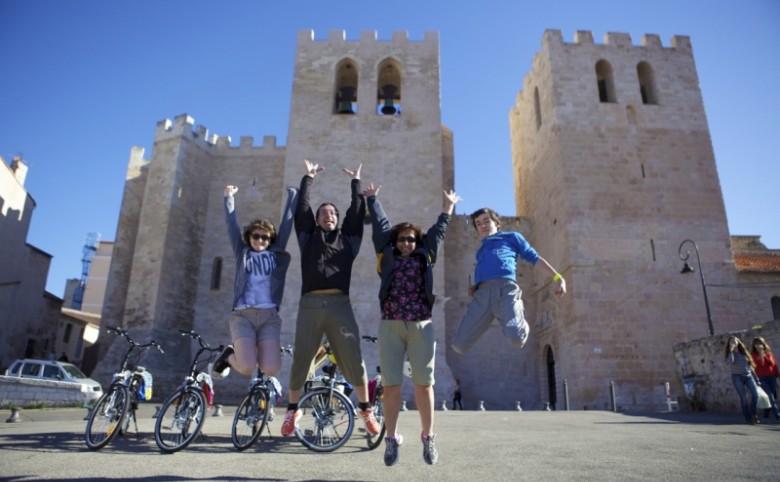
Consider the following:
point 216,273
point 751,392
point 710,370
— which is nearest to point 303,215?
point 751,392

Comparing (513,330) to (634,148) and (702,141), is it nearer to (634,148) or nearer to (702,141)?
(634,148)

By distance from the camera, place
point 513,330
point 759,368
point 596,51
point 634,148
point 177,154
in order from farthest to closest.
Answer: point 177,154 → point 596,51 → point 634,148 → point 759,368 → point 513,330

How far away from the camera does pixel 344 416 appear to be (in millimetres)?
4168

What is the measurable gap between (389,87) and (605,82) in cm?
768

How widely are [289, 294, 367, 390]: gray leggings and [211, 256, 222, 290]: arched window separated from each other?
52.6ft

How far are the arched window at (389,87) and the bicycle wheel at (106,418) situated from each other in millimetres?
15317

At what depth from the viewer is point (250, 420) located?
A: 430cm

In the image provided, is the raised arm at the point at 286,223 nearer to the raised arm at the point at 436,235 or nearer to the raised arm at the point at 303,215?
the raised arm at the point at 303,215

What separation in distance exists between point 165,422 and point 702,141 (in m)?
17.9

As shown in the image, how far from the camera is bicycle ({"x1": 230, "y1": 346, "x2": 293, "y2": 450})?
4.21 metres

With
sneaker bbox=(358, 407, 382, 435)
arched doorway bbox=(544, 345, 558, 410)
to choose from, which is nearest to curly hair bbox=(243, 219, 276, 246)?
sneaker bbox=(358, 407, 382, 435)

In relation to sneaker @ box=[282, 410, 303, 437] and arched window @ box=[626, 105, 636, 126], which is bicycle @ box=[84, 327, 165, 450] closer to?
sneaker @ box=[282, 410, 303, 437]

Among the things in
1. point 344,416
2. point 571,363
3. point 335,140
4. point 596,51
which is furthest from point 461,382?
point 344,416

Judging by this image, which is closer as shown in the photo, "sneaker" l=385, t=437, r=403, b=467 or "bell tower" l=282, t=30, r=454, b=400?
"sneaker" l=385, t=437, r=403, b=467
